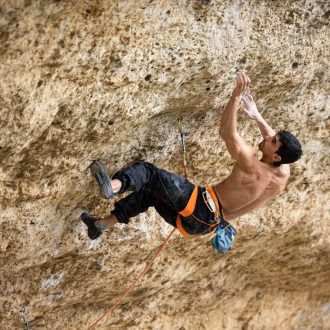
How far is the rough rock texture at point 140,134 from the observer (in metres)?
3.90

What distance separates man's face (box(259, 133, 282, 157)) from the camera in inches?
172

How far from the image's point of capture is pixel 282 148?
14.3 ft

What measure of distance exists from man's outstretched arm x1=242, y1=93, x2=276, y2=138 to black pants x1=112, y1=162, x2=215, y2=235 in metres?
0.61

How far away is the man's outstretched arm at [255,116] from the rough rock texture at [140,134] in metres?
0.22

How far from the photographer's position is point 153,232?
218 inches

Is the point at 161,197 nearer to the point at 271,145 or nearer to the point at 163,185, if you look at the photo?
the point at 163,185

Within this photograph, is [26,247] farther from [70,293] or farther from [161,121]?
[161,121]

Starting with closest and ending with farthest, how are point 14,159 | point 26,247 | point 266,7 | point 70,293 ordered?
point 14,159, point 266,7, point 26,247, point 70,293

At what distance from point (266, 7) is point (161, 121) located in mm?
1056

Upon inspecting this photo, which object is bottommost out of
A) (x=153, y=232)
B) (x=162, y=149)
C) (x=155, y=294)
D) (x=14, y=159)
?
(x=155, y=294)

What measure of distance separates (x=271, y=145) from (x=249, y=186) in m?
0.34

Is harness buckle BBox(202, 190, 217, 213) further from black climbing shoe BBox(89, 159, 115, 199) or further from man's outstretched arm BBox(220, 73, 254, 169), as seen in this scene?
black climbing shoe BBox(89, 159, 115, 199)

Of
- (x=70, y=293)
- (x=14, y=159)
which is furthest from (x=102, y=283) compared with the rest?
(x=14, y=159)

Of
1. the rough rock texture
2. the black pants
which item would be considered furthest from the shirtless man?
the rough rock texture
